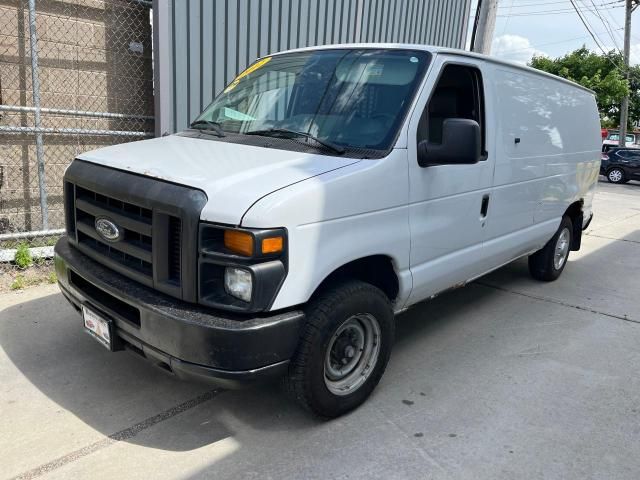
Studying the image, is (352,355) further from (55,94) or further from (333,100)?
(55,94)

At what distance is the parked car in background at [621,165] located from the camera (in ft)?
68.4

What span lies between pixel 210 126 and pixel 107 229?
1.18 m

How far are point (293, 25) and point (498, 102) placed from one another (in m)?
4.20

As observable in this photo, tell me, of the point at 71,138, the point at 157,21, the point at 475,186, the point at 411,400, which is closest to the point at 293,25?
the point at 157,21

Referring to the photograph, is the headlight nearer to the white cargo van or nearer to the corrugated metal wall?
the white cargo van

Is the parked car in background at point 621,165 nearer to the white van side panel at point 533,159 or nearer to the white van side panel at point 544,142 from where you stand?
the white van side panel at point 544,142

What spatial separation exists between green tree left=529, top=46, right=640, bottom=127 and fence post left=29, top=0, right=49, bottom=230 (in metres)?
27.0

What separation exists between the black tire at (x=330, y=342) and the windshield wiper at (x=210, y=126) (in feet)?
4.61

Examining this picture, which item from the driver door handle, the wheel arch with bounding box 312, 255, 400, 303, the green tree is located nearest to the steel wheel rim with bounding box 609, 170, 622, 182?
the green tree

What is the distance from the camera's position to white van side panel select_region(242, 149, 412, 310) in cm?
261

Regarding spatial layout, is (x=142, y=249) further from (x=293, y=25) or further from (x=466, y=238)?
(x=293, y=25)

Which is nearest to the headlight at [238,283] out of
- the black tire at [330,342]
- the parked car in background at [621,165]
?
the black tire at [330,342]

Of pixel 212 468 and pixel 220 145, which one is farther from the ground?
pixel 220 145

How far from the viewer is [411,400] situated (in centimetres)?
348
